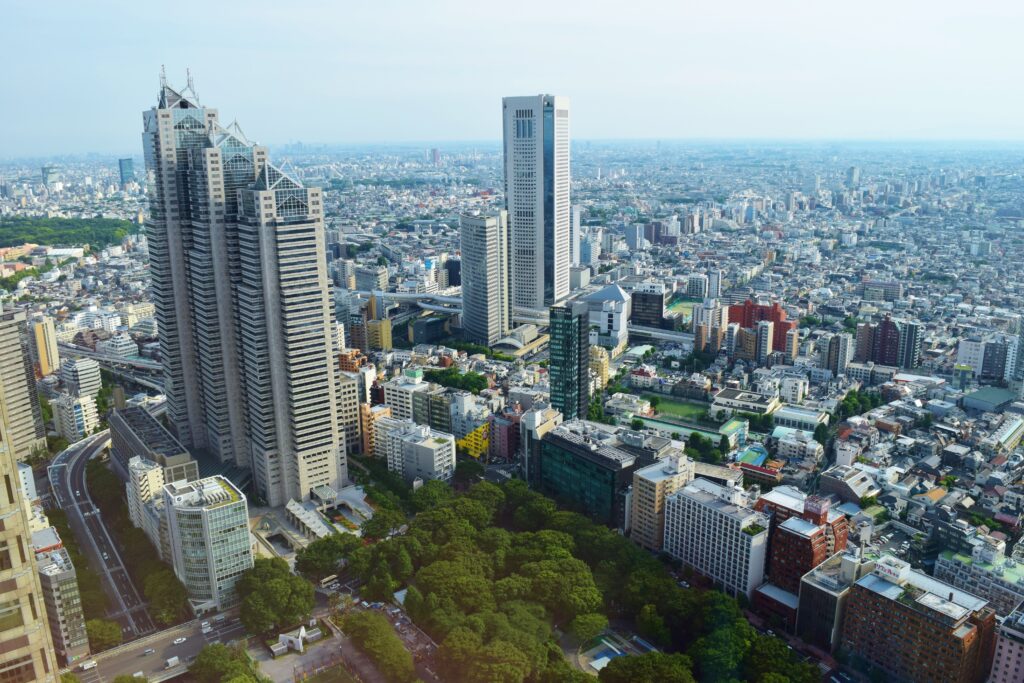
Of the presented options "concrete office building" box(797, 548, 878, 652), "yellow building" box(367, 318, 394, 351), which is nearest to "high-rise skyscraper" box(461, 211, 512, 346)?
"yellow building" box(367, 318, 394, 351)

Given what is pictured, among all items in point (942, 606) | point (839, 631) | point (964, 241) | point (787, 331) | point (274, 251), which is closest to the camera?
point (942, 606)

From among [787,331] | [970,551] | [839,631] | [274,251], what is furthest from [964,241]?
[274,251]

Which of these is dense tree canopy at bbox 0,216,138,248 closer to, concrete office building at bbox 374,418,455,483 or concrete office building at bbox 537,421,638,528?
concrete office building at bbox 374,418,455,483

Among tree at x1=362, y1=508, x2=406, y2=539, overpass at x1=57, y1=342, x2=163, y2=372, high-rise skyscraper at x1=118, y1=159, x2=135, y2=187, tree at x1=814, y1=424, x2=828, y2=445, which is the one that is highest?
high-rise skyscraper at x1=118, y1=159, x2=135, y2=187

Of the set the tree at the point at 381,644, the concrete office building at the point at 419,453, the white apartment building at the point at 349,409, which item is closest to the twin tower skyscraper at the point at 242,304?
the concrete office building at the point at 419,453

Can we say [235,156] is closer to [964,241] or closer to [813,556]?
[813,556]

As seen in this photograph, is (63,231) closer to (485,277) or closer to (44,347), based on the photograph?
(44,347)

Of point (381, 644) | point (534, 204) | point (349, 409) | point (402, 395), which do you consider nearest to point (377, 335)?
point (402, 395)
